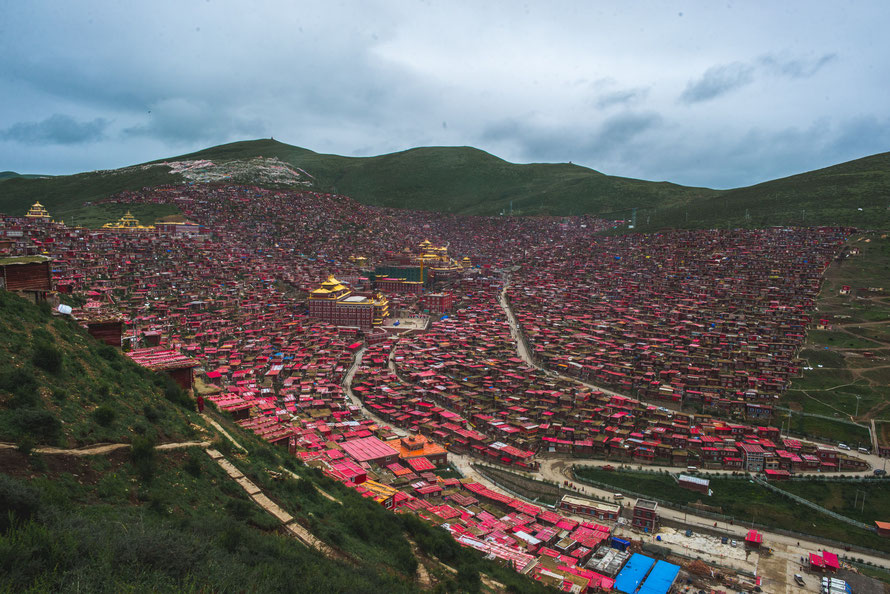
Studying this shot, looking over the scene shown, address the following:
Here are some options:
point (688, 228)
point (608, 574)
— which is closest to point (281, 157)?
point (688, 228)

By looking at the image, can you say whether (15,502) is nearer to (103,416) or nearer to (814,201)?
(103,416)

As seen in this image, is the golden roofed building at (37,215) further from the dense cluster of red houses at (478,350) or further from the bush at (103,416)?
the bush at (103,416)

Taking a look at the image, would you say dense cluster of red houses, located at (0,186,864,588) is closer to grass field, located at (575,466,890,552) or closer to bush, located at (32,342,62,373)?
grass field, located at (575,466,890,552)

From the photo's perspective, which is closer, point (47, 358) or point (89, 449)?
point (89, 449)

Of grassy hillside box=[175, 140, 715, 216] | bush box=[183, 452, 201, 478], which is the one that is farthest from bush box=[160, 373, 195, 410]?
grassy hillside box=[175, 140, 715, 216]

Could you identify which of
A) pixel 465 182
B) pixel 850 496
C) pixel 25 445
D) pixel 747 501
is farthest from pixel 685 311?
pixel 465 182

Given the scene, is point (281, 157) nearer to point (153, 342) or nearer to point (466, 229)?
point (466, 229)

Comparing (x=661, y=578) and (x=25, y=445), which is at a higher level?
(x=25, y=445)
